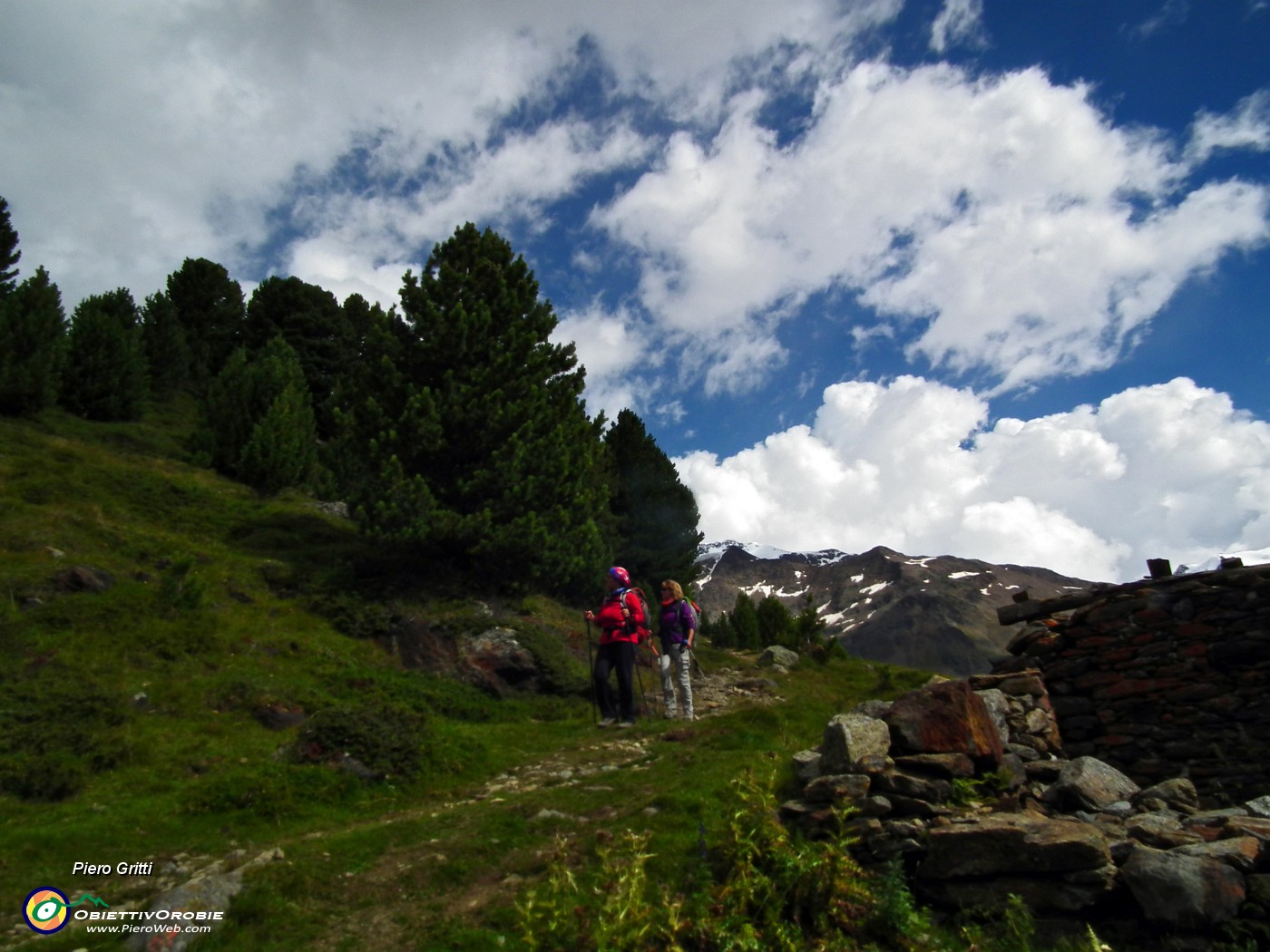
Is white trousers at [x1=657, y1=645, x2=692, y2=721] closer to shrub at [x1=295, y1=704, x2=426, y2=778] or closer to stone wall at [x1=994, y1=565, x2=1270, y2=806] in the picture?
shrub at [x1=295, y1=704, x2=426, y2=778]

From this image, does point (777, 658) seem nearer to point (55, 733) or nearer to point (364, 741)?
point (364, 741)

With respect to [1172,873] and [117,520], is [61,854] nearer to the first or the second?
[1172,873]

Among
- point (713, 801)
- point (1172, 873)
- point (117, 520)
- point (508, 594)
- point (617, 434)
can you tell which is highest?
point (617, 434)

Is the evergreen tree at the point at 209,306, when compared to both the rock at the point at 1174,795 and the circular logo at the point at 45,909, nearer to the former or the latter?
the circular logo at the point at 45,909

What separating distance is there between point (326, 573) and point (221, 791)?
1049 cm

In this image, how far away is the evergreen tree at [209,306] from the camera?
52141 millimetres

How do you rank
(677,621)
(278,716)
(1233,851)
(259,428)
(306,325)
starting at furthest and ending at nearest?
(306,325) < (259,428) < (677,621) < (278,716) < (1233,851)

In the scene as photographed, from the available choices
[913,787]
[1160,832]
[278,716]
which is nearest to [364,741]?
[278,716]

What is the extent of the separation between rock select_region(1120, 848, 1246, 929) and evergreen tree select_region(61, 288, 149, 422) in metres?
38.6

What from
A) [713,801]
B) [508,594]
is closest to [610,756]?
[713,801]

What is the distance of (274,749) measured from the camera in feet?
32.2

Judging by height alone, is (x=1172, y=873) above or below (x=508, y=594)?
below

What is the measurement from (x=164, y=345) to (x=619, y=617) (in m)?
45.2

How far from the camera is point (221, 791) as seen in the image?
805 centimetres
